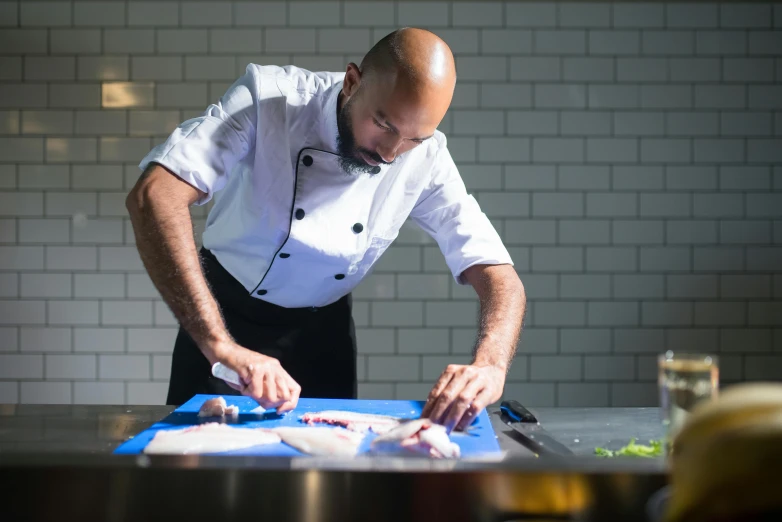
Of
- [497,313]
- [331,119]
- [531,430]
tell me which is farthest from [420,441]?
[331,119]

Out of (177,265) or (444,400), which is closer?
(444,400)

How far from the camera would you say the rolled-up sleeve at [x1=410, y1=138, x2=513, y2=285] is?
206 centimetres

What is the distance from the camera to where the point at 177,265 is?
1595 millimetres

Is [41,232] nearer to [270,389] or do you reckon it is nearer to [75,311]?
[75,311]

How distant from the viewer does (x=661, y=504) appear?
0.55 meters

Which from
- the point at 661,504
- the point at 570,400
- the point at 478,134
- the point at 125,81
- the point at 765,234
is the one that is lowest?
the point at 570,400

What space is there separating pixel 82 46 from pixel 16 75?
12.5 inches

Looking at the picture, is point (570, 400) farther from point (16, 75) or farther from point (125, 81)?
point (16, 75)

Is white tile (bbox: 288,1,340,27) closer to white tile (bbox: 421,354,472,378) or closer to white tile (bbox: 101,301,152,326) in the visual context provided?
white tile (bbox: 101,301,152,326)

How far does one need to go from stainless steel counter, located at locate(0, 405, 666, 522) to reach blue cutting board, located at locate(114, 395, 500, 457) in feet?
1.60

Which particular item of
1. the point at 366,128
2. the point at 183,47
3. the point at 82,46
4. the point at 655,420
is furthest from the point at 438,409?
the point at 82,46

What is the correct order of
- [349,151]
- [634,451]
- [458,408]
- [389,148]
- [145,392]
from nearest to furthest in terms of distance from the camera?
[634,451] → [458,408] → [389,148] → [349,151] → [145,392]

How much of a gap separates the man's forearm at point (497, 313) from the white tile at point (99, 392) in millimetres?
1883

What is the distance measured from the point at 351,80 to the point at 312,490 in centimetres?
136
